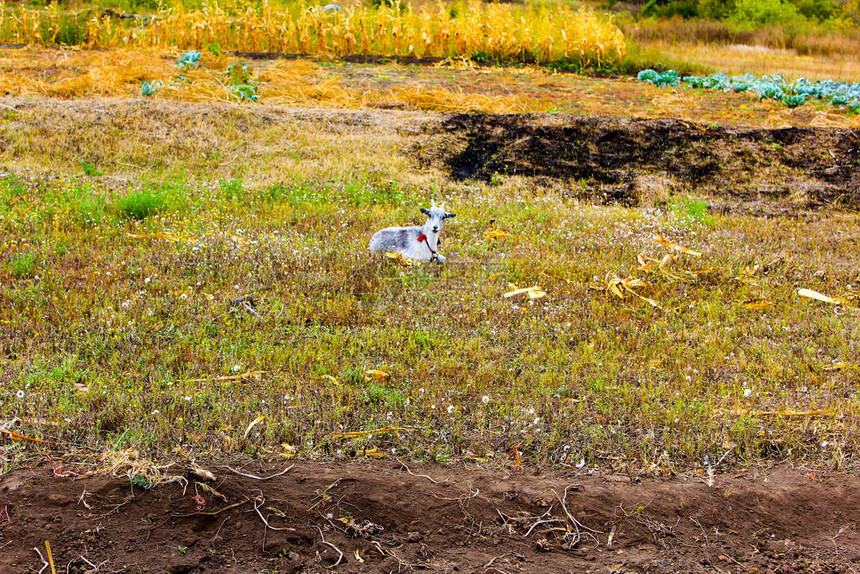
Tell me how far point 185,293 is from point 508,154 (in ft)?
22.4

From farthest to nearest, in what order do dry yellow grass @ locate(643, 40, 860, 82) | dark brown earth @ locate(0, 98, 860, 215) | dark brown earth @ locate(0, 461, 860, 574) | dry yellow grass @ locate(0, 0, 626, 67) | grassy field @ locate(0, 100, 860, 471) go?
dry yellow grass @ locate(0, 0, 626, 67), dry yellow grass @ locate(643, 40, 860, 82), dark brown earth @ locate(0, 98, 860, 215), grassy field @ locate(0, 100, 860, 471), dark brown earth @ locate(0, 461, 860, 574)

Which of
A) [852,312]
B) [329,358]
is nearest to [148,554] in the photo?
[329,358]

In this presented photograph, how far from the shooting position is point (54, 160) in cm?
1095

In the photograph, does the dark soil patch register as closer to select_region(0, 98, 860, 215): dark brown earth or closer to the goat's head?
select_region(0, 98, 860, 215): dark brown earth

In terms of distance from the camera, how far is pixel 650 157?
12.2 meters

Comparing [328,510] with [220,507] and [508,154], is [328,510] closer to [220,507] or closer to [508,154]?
[220,507]

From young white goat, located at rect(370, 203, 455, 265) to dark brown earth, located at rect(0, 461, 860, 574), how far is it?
11.4 feet

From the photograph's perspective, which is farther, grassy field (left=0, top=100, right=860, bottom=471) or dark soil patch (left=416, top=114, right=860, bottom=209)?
dark soil patch (left=416, top=114, right=860, bottom=209)

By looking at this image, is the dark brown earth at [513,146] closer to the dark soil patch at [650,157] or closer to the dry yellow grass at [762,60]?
the dark soil patch at [650,157]

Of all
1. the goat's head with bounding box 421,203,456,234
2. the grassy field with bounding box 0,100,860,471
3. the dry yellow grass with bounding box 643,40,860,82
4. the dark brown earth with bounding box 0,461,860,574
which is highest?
the dry yellow grass with bounding box 643,40,860,82

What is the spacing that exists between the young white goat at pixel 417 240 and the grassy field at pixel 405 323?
0.21 meters

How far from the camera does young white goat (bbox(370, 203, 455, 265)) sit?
7.66 m

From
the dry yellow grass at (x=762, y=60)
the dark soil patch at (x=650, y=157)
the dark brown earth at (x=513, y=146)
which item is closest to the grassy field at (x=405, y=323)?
the dark brown earth at (x=513, y=146)

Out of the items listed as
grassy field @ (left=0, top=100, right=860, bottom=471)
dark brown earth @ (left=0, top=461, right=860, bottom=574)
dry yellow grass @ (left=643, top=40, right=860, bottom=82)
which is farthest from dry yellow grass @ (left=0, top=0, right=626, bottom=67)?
dark brown earth @ (left=0, top=461, right=860, bottom=574)
